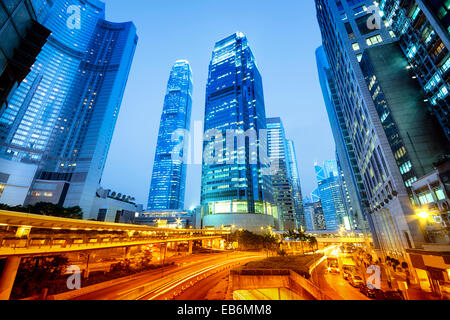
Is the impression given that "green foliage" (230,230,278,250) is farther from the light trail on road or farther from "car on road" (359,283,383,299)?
"car on road" (359,283,383,299)

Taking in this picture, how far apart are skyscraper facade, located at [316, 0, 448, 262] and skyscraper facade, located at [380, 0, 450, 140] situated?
2.39 metres

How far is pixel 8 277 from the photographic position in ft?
69.5

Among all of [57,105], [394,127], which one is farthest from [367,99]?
[57,105]

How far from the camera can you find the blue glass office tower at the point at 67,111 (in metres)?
93.4

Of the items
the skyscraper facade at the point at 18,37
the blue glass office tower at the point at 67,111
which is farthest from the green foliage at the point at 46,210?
the skyscraper facade at the point at 18,37

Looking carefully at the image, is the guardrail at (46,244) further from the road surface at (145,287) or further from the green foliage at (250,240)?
the green foliage at (250,240)

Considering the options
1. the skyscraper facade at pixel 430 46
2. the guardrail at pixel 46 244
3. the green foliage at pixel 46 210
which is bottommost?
the guardrail at pixel 46 244

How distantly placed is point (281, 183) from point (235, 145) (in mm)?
79412

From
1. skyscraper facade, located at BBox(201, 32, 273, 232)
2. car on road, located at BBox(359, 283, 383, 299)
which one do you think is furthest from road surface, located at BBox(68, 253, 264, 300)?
skyscraper facade, located at BBox(201, 32, 273, 232)

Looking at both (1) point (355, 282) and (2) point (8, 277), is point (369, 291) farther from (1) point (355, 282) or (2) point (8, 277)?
(2) point (8, 277)

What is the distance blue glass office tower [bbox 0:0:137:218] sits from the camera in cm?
9344

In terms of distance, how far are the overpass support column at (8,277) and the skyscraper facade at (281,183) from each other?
152 meters

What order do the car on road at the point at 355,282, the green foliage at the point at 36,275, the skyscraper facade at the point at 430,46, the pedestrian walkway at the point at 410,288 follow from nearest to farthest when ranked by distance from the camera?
the green foliage at the point at 36,275
the pedestrian walkway at the point at 410,288
the skyscraper facade at the point at 430,46
the car on road at the point at 355,282
